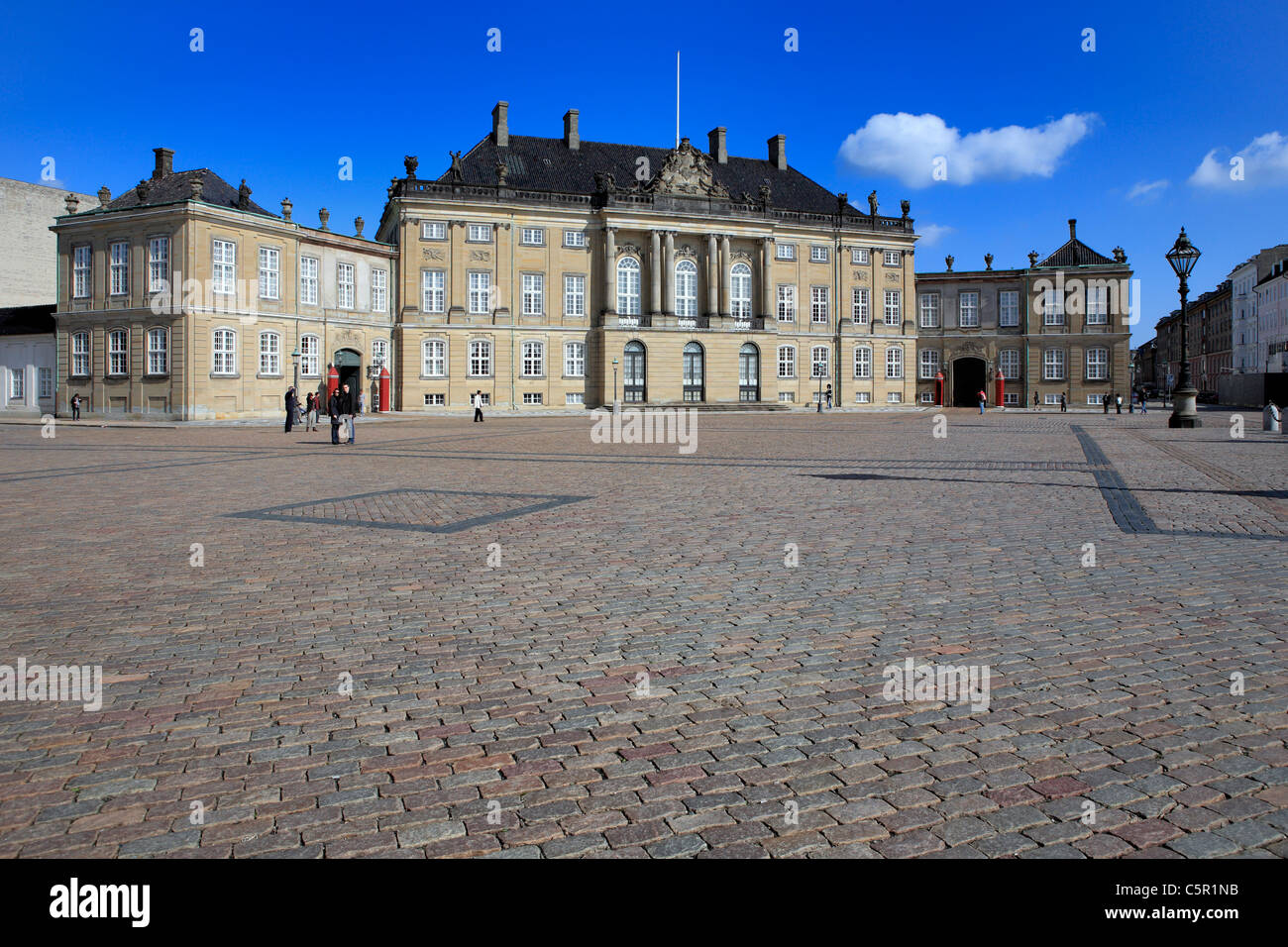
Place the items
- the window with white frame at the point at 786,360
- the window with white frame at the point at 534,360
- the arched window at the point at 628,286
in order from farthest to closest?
1. the window with white frame at the point at 786,360
2. the arched window at the point at 628,286
3. the window with white frame at the point at 534,360

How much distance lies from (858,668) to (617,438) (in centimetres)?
2456

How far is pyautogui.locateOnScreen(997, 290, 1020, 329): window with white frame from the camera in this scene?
7319 cm

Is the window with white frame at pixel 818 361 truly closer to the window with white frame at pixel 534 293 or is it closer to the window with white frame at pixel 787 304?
the window with white frame at pixel 787 304

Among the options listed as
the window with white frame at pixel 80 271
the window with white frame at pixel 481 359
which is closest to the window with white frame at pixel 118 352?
the window with white frame at pixel 80 271

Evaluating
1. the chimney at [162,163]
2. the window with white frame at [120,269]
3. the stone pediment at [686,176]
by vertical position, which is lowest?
the window with white frame at [120,269]

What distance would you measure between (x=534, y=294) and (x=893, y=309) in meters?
27.5

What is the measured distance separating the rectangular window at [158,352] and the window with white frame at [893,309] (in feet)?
158

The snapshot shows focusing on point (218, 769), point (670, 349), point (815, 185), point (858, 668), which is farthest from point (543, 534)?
point (815, 185)

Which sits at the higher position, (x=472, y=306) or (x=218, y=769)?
(x=472, y=306)

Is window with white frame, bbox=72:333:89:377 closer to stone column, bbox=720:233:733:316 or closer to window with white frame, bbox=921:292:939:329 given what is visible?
stone column, bbox=720:233:733:316

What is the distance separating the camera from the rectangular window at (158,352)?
1694 inches

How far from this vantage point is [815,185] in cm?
7031
